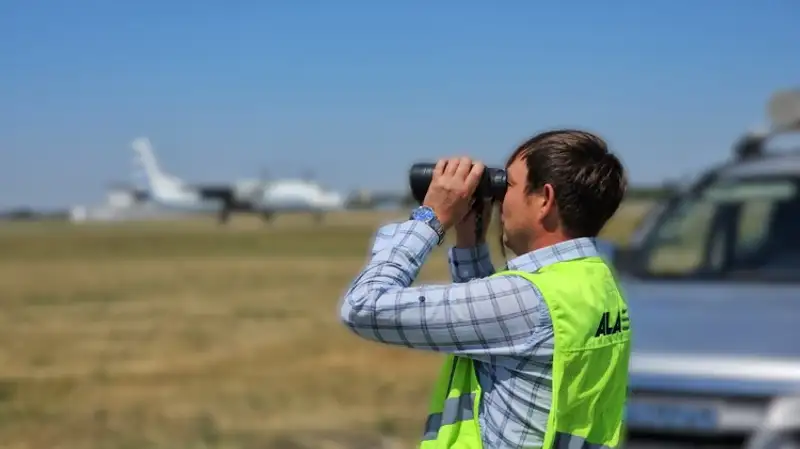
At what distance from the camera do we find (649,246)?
5.71 m

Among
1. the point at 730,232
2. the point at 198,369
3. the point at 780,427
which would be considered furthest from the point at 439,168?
the point at 198,369

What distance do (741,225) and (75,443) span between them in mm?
4851

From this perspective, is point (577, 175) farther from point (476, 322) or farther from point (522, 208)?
point (476, 322)

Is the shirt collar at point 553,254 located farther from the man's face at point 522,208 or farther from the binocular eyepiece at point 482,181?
the binocular eyepiece at point 482,181

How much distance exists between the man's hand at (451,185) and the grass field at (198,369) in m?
3.47

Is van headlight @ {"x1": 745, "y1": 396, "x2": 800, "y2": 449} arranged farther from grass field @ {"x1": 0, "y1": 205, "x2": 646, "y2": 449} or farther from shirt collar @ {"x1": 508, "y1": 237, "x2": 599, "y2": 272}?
shirt collar @ {"x1": 508, "y1": 237, "x2": 599, "y2": 272}

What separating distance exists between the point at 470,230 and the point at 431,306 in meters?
0.37

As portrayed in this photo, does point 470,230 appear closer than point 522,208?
No

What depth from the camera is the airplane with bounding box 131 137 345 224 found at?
78.1 metres

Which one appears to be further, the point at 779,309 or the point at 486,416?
the point at 779,309

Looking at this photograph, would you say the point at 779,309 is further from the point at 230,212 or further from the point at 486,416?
the point at 230,212

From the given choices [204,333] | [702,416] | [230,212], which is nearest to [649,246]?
[702,416]

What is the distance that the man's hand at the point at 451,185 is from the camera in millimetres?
2176

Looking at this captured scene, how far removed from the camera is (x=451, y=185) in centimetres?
218
